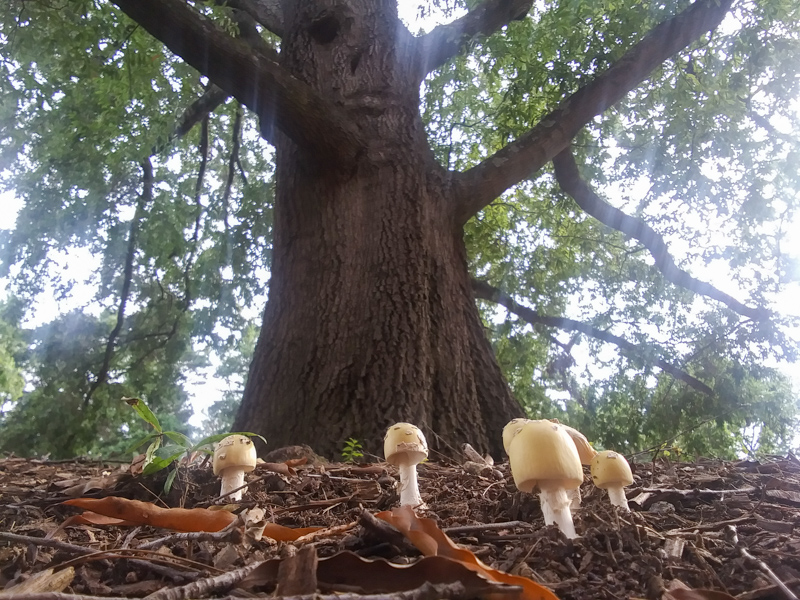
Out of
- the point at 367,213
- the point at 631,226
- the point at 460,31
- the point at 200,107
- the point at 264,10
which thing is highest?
the point at 264,10

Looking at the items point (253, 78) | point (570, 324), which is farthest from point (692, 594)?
point (570, 324)

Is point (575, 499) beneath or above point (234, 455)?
beneath

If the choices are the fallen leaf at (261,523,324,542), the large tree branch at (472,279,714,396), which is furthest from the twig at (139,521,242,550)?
the large tree branch at (472,279,714,396)

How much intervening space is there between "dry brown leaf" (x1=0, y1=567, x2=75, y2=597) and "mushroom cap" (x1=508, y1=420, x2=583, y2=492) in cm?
102

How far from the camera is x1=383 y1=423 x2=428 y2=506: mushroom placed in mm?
1806

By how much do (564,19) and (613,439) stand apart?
16.1ft

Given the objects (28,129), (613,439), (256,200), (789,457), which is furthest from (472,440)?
(28,129)

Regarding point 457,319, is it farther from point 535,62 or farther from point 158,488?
point 535,62

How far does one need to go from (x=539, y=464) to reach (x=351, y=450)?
159 centimetres

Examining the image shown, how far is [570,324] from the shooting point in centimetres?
794

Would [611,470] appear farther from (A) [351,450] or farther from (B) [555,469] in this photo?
(A) [351,450]

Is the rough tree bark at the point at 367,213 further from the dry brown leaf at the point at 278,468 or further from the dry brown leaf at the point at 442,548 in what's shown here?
the dry brown leaf at the point at 442,548

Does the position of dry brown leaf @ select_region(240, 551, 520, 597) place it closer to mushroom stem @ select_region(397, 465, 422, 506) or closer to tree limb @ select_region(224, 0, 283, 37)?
mushroom stem @ select_region(397, 465, 422, 506)

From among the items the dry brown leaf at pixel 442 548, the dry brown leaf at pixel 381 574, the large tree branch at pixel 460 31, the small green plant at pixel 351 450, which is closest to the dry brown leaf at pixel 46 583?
the dry brown leaf at pixel 381 574
